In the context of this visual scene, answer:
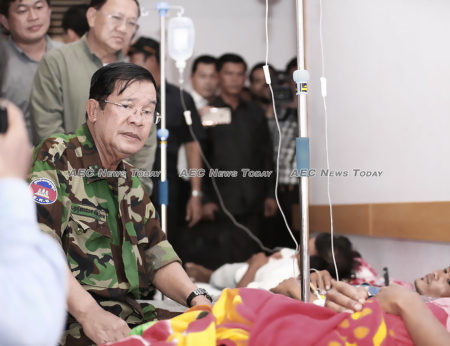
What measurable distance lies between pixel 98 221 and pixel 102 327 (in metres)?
0.38

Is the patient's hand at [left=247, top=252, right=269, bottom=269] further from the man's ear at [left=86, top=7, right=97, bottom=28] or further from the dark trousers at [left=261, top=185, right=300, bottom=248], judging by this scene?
the man's ear at [left=86, top=7, right=97, bottom=28]

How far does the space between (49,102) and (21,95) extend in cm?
54

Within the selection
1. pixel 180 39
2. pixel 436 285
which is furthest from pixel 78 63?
pixel 436 285

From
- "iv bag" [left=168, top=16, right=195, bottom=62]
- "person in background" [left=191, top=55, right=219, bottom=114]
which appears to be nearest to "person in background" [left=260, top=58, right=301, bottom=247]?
"person in background" [left=191, top=55, right=219, bottom=114]

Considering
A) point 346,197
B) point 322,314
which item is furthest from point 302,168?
point 346,197

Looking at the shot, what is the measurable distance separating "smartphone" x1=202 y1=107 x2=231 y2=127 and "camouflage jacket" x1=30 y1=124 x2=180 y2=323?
2.19 metres

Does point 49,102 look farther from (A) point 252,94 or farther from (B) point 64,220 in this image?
(A) point 252,94

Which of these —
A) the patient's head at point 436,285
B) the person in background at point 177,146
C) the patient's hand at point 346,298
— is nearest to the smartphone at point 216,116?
the person in background at point 177,146

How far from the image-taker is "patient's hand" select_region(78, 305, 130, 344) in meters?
1.37

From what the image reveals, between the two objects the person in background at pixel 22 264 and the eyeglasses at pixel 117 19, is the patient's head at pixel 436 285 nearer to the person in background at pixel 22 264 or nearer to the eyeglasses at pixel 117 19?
the eyeglasses at pixel 117 19

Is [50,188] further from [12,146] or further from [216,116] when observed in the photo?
[216,116]

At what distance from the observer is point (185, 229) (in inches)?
159

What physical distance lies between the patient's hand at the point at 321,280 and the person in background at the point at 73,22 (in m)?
1.98

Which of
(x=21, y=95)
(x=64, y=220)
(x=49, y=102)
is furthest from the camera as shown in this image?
(x=21, y=95)
